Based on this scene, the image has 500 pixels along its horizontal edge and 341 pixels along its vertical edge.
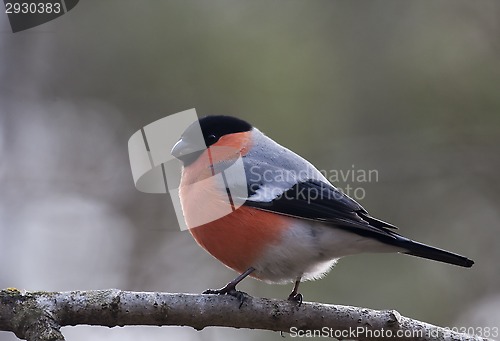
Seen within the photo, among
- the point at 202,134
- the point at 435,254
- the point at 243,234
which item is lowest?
the point at 435,254

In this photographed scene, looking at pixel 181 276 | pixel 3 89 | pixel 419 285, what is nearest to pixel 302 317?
pixel 419 285

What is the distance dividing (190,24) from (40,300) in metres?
4.32

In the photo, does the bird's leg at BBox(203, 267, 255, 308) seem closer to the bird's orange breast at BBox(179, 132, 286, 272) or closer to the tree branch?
the tree branch

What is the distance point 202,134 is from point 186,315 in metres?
1.73

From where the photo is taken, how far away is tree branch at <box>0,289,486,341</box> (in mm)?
2922

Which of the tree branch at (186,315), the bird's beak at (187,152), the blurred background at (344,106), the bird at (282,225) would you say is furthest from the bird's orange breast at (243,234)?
the blurred background at (344,106)

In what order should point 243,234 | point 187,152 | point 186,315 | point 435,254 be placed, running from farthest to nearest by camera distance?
point 187,152 < point 243,234 < point 435,254 < point 186,315

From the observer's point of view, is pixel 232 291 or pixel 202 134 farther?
pixel 202 134

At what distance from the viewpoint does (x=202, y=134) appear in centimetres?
463

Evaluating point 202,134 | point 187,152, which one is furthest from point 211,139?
point 187,152

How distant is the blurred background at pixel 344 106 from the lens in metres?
6.55

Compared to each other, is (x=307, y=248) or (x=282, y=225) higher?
(x=282, y=225)

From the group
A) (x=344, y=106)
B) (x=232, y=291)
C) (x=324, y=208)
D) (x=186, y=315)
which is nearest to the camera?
(x=186, y=315)

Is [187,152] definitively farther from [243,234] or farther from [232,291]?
[232,291]
